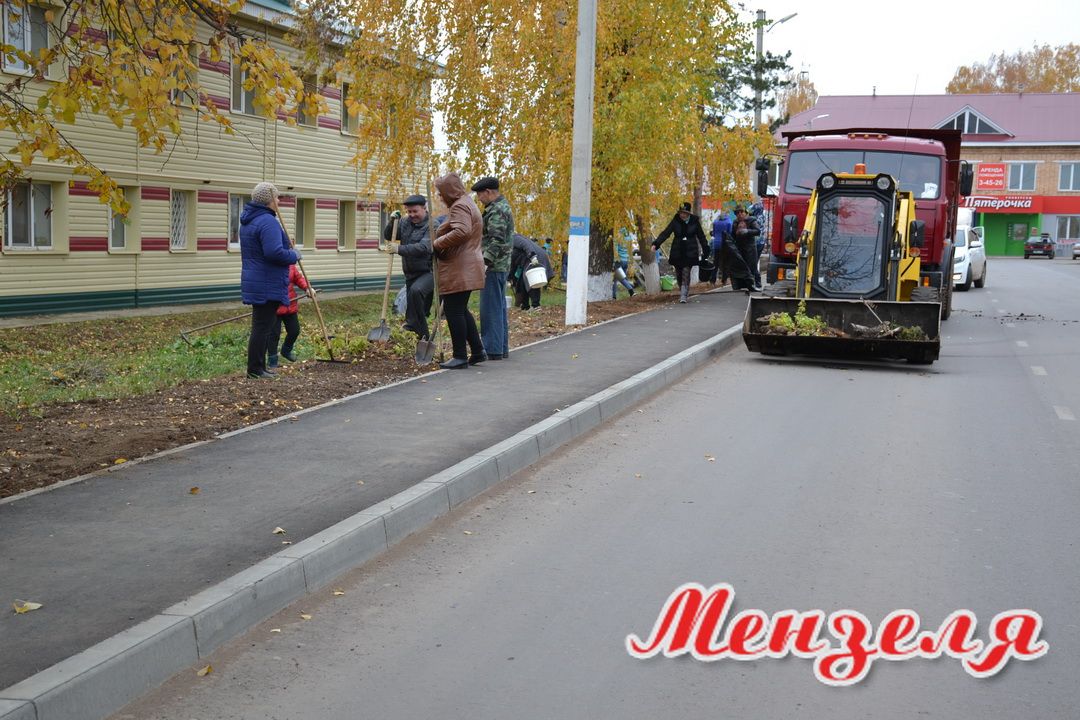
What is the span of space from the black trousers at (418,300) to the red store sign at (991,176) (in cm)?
7244

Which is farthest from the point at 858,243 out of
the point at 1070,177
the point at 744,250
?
the point at 1070,177

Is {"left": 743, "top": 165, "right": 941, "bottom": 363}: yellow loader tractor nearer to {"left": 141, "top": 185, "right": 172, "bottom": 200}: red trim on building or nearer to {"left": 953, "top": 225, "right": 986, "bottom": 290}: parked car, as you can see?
{"left": 953, "top": 225, "right": 986, "bottom": 290}: parked car

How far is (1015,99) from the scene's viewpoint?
8112cm

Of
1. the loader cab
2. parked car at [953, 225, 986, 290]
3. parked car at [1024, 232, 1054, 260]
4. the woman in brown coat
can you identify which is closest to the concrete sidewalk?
the woman in brown coat

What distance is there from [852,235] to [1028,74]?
8917 cm

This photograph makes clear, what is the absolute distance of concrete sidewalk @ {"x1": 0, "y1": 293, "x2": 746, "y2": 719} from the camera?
4652 millimetres

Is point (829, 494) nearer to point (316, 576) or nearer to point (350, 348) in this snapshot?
point (316, 576)

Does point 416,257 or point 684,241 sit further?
point 684,241

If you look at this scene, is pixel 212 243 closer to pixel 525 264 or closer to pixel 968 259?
pixel 525 264

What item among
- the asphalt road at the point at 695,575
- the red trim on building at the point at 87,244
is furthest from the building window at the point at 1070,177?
the asphalt road at the point at 695,575

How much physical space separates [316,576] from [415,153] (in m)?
17.4

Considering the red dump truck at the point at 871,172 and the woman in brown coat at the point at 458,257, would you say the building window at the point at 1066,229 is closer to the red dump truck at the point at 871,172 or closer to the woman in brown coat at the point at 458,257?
the red dump truck at the point at 871,172

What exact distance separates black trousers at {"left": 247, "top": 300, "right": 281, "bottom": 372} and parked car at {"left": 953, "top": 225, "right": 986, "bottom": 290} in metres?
23.1

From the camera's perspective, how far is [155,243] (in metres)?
26.6
